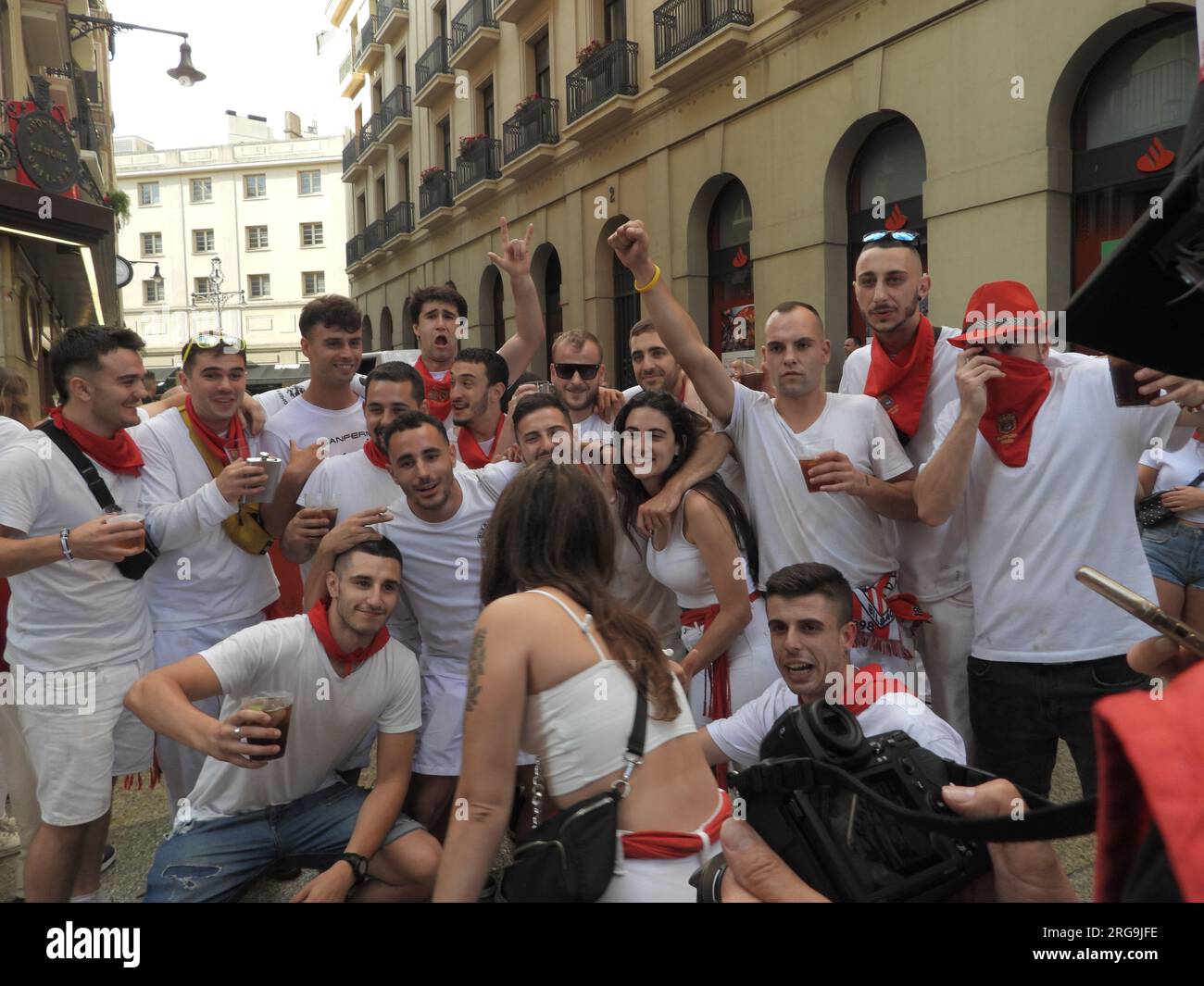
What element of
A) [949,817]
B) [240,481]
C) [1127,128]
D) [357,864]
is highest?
[1127,128]

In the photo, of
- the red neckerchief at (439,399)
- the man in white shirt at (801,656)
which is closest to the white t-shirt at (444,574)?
the man in white shirt at (801,656)

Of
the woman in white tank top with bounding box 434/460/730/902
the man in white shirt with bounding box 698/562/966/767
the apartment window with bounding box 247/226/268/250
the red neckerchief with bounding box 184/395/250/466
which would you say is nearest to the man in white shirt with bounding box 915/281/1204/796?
the man in white shirt with bounding box 698/562/966/767

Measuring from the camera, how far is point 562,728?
2.14 metres

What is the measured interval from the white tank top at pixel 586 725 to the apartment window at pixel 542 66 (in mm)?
17718

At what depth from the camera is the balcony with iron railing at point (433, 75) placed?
22.3m

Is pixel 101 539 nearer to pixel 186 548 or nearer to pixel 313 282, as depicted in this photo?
pixel 186 548

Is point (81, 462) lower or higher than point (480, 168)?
lower

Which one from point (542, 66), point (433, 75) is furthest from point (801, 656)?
point (433, 75)

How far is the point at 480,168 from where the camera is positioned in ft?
66.1

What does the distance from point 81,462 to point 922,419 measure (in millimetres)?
3073
